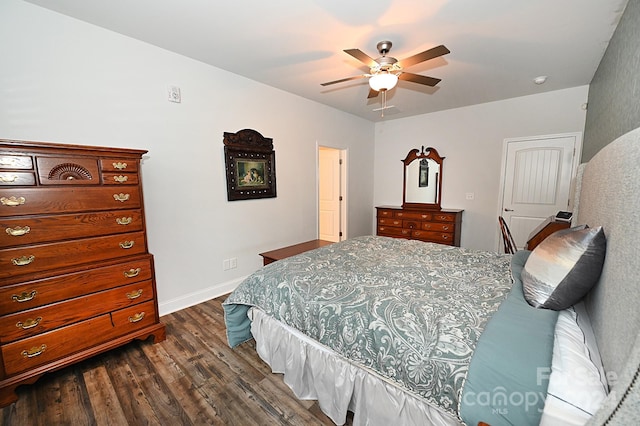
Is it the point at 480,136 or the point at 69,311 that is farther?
the point at 480,136

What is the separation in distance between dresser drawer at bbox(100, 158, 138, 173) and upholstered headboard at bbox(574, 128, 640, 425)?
8.52 ft

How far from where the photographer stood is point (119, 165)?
1887 millimetres

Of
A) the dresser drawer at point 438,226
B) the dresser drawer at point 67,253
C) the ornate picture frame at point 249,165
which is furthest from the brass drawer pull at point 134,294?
the dresser drawer at point 438,226

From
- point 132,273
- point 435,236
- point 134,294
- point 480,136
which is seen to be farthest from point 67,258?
point 480,136

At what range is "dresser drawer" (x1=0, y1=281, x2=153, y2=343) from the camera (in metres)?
Answer: 1.54

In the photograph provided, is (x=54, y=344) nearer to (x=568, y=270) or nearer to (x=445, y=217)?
(x=568, y=270)

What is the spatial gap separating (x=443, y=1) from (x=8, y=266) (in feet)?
10.8

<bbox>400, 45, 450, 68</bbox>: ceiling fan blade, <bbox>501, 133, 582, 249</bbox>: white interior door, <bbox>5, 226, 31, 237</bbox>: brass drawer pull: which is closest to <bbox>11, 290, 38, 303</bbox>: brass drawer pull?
<bbox>5, 226, 31, 237</bbox>: brass drawer pull

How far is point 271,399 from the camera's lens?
1.60 meters

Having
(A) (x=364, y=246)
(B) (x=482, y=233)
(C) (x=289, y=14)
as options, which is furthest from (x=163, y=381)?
(B) (x=482, y=233)

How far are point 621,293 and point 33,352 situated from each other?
9.63 ft

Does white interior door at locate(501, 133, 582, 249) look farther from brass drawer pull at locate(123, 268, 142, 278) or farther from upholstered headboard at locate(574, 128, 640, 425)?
brass drawer pull at locate(123, 268, 142, 278)

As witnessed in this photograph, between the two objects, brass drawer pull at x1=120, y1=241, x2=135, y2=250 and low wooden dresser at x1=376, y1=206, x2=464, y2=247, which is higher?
brass drawer pull at x1=120, y1=241, x2=135, y2=250

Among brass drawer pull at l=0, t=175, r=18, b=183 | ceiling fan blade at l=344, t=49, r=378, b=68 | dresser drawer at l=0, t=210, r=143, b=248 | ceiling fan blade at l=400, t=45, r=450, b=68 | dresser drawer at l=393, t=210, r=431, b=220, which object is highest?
ceiling fan blade at l=344, t=49, r=378, b=68
